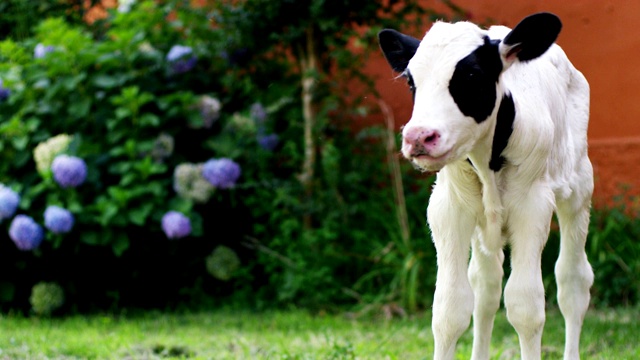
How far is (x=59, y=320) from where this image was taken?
6395 mm

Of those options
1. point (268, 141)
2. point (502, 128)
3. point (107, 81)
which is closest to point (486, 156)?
point (502, 128)

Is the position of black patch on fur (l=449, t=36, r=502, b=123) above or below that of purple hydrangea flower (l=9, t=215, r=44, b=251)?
above

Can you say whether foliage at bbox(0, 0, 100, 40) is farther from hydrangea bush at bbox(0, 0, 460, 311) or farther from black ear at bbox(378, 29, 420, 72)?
black ear at bbox(378, 29, 420, 72)

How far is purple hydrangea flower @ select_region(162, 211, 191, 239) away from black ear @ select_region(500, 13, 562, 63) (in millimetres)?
3892

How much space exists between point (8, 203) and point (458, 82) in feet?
14.7

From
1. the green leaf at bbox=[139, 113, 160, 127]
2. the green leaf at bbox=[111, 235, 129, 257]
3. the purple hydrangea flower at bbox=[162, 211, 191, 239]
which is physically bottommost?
the green leaf at bbox=[111, 235, 129, 257]

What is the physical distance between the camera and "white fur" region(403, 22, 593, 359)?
8.90ft

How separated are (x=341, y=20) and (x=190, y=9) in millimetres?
1290

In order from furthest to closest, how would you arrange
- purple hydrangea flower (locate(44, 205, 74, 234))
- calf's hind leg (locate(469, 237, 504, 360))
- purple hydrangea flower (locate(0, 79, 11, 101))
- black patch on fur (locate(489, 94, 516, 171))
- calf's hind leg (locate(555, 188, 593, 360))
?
purple hydrangea flower (locate(0, 79, 11, 101)), purple hydrangea flower (locate(44, 205, 74, 234)), calf's hind leg (locate(555, 188, 593, 360)), calf's hind leg (locate(469, 237, 504, 360)), black patch on fur (locate(489, 94, 516, 171))

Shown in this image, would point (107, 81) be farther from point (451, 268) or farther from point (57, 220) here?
point (451, 268)

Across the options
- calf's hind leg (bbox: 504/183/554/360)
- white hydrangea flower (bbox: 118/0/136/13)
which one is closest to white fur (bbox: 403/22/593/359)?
calf's hind leg (bbox: 504/183/554/360)

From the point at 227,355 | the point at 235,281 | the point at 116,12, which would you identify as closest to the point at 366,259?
the point at 235,281

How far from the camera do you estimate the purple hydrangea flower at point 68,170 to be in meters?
6.25

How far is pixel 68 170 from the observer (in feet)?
20.5
